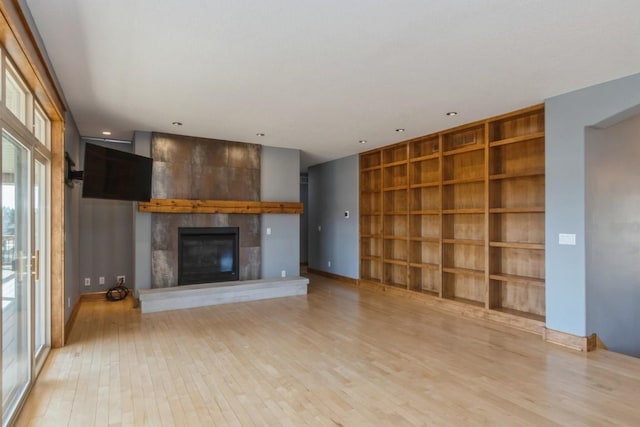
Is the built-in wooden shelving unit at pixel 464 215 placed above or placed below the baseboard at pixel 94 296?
above

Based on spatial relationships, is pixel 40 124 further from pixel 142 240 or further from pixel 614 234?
pixel 614 234

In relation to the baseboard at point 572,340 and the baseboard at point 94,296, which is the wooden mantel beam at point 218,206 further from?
the baseboard at point 572,340

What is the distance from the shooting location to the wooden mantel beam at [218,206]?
5.67m

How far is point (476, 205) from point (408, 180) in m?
1.27

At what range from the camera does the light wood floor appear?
2.57m

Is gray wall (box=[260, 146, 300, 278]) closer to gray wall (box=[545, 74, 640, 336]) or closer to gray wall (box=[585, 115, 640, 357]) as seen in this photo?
gray wall (box=[545, 74, 640, 336])

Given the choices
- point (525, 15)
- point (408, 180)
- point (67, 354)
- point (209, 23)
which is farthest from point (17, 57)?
point (408, 180)

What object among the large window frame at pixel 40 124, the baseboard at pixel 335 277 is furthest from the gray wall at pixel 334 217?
the large window frame at pixel 40 124

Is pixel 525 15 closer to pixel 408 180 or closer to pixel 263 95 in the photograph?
pixel 263 95

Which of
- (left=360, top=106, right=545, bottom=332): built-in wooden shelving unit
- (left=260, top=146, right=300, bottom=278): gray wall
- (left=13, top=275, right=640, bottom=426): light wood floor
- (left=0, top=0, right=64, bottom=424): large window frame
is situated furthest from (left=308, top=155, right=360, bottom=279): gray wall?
(left=0, top=0, right=64, bottom=424): large window frame

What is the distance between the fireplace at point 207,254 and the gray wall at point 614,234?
511 cm

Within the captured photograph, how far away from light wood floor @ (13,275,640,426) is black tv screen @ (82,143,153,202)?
1666 mm

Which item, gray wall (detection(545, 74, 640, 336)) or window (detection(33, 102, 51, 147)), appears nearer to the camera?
window (detection(33, 102, 51, 147))

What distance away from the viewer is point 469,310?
520 centimetres
